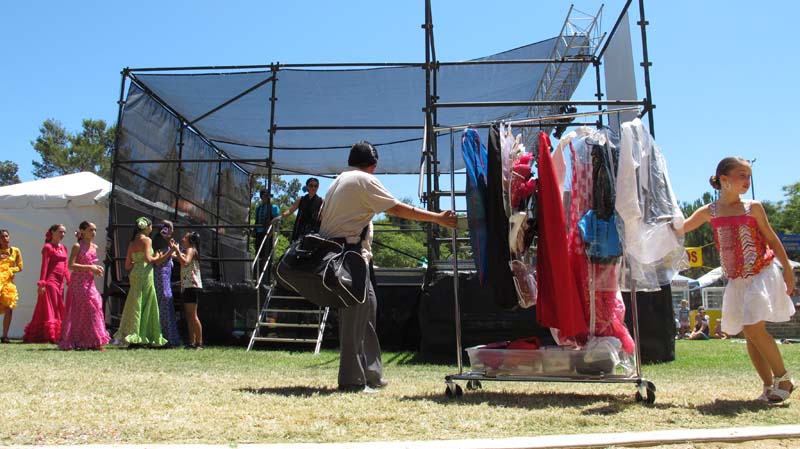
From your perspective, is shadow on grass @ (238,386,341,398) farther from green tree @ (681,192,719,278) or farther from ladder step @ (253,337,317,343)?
green tree @ (681,192,719,278)

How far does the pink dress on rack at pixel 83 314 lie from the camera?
823 centimetres

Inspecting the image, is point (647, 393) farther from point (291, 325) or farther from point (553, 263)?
point (291, 325)

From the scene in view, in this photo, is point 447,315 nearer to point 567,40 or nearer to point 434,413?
point 434,413

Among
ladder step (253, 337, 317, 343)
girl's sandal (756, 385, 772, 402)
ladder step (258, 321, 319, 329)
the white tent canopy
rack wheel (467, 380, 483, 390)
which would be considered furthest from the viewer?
the white tent canopy

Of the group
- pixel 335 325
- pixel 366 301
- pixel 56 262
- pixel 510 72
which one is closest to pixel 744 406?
pixel 366 301

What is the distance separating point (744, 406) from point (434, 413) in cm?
167

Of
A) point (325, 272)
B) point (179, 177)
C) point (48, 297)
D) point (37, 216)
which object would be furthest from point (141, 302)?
point (325, 272)

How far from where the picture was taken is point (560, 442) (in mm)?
2635

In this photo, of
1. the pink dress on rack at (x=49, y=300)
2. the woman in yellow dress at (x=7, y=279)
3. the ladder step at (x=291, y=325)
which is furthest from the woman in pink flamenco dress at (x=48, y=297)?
the ladder step at (x=291, y=325)

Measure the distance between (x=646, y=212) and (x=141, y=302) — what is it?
6779 millimetres

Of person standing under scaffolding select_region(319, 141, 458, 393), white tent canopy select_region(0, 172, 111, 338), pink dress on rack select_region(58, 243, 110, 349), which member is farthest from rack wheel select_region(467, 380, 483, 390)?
white tent canopy select_region(0, 172, 111, 338)

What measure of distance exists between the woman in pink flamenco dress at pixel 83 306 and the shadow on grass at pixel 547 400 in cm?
575

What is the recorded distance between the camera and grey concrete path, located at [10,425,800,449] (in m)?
2.60

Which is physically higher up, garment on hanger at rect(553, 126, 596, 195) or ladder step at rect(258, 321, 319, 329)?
garment on hanger at rect(553, 126, 596, 195)
